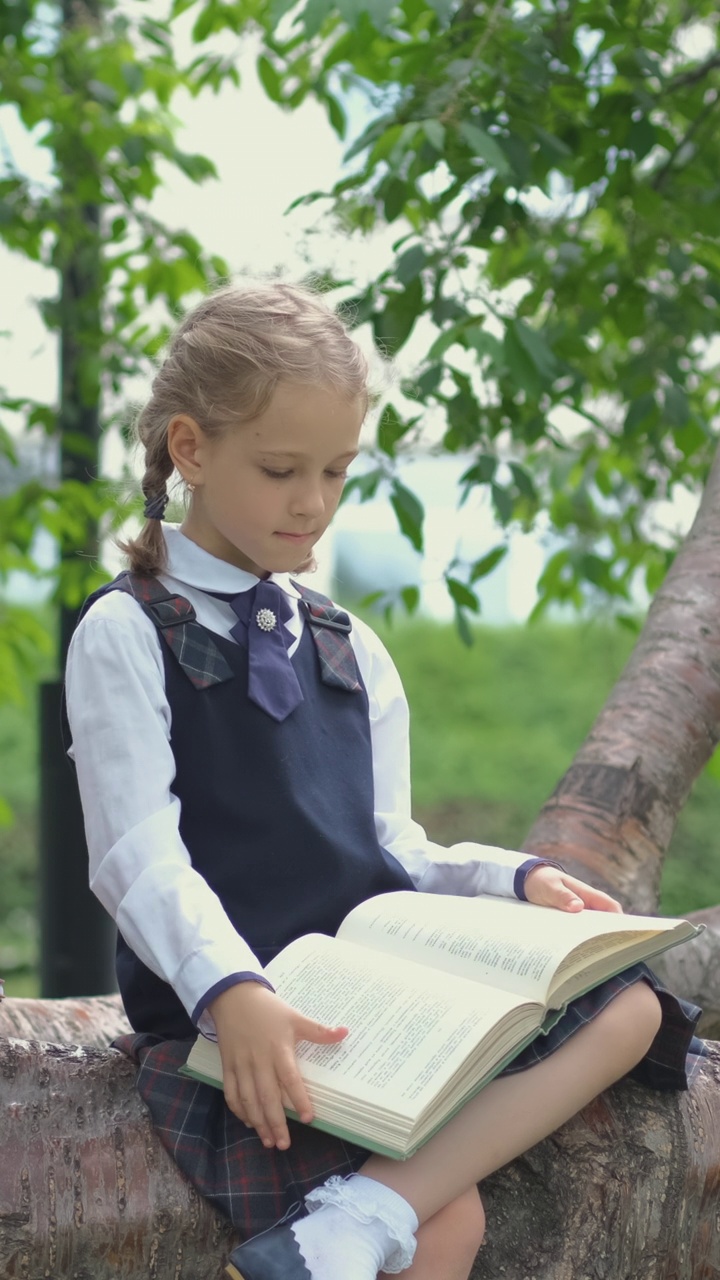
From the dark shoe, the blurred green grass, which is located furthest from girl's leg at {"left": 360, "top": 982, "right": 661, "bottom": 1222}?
the blurred green grass

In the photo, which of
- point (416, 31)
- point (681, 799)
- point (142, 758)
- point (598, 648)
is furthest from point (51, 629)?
point (142, 758)

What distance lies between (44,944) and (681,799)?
5.25ft

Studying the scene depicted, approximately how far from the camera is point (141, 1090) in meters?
1.27

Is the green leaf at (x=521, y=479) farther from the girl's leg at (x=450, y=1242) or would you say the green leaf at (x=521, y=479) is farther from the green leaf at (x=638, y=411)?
the girl's leg at (x=450, y=1242)

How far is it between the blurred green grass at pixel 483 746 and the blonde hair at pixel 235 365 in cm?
579

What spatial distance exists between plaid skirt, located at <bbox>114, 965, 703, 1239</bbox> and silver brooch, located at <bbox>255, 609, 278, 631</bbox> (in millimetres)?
471

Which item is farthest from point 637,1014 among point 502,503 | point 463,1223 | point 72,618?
point 72,618

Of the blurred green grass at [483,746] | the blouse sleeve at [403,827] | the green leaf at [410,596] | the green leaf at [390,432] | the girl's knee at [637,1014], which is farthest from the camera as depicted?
the blurred green grass at [483,746]

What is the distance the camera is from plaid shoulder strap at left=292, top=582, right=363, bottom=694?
1.59 meters

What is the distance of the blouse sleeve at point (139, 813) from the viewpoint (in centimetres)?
123

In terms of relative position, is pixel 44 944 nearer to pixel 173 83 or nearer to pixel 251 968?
pixel 251 968

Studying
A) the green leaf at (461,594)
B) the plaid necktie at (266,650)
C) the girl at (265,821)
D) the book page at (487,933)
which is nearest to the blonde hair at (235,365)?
the girl at (265,821)

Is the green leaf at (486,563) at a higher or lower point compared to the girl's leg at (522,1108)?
lower

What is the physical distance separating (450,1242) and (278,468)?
80 centimetres
